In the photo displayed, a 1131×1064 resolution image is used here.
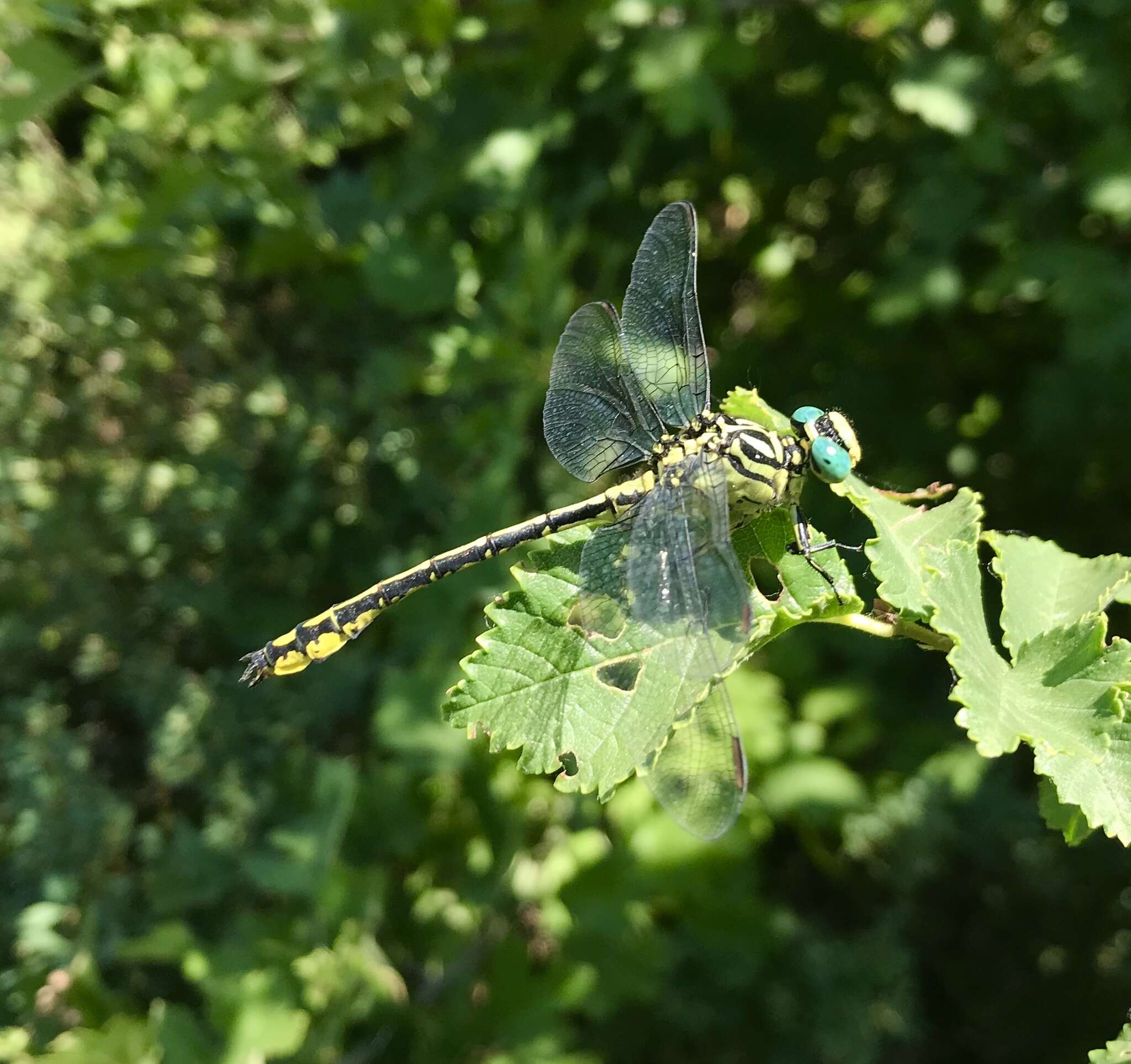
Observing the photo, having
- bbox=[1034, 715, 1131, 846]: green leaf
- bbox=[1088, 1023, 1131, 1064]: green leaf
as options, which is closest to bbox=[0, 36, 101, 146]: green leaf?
bbox=[1034, 715, 1131, 846]: green leaf

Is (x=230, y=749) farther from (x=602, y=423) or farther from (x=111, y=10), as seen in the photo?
(x=111, y=10)

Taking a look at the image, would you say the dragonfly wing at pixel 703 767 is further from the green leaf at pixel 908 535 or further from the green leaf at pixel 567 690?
the green leaf at pixel 908 535

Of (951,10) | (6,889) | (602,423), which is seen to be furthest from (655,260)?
(6,889)

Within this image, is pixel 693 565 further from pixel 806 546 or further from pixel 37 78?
pixel 37 78

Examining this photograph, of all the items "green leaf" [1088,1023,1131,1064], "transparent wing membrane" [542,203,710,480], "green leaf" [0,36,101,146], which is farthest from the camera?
"green leaf" [0,36,101,146]

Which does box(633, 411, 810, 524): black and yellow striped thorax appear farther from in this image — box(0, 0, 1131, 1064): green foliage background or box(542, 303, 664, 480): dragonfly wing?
box(0, 0, 1131, 1064): green foliage background

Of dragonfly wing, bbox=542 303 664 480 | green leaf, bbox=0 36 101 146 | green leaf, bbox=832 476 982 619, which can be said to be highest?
green leaf, bbox=0 36 101 146

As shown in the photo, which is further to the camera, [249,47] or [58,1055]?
[249,47]
